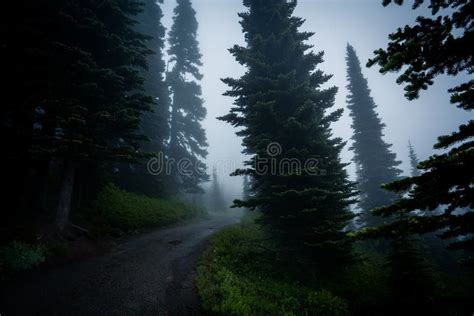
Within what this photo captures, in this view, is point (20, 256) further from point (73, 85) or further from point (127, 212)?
point (127, 212)

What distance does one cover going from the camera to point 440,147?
389cm

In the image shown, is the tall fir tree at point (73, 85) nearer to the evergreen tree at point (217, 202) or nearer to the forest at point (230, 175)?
the forest at point (230, 175)

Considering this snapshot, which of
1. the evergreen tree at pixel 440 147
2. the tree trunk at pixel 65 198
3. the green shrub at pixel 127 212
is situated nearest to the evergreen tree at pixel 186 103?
the green shrub at pixel 127 212

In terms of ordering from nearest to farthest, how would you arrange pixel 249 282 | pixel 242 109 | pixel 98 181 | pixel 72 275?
pixel 72 275
pixel 249 282
pixel 242 109
pixel 98 181

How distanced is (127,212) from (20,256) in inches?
339

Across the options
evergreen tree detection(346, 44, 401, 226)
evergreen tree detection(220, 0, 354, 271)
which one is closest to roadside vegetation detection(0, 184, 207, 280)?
evergreen tree detection(220, 0, 354, 271)

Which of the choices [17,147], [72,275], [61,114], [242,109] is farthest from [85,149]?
[242,109]

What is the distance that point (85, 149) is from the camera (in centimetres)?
1044

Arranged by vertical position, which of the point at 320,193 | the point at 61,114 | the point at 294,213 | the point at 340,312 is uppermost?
the point at 61,114

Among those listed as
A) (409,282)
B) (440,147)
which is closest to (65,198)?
(440,147)

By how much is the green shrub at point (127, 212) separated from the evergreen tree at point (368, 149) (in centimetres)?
1940

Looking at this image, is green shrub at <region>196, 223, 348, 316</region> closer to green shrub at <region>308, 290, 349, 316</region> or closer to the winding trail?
green shrub at <region>308, 290, 349, 316</region>

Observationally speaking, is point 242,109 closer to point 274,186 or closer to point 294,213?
point 274,186

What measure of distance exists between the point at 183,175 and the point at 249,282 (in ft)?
78.8
